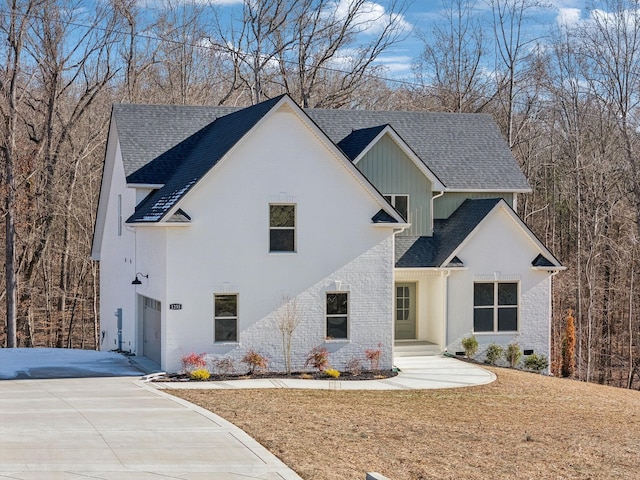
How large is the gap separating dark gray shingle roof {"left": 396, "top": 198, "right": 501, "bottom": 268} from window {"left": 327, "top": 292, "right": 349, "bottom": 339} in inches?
161

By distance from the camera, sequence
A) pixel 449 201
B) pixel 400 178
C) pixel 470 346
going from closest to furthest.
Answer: pixel 470 346
pixel 400 178
pixel 449 201

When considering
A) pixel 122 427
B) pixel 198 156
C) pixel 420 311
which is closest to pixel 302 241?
pixel 198 156

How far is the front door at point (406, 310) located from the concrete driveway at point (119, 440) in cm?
1135

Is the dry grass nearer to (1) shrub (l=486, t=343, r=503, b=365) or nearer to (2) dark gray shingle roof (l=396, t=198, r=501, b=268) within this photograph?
(1) shrub (l=486, t=343, r=503, b=365)

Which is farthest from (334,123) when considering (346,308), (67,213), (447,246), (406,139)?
(67,213)

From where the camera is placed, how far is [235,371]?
25359mm

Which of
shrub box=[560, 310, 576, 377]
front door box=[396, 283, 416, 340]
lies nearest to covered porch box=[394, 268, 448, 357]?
front door box=[396, 283, 416, 340]

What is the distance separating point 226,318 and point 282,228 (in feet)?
9.52

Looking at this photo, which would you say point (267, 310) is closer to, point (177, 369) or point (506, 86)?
point (177, 369)

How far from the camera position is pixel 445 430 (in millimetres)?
17719

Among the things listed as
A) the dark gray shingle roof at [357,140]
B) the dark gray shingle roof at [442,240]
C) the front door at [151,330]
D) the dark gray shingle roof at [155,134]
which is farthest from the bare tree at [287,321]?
the dark gray shingle roof at [357,140]

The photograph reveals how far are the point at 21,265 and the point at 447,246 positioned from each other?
75.1ft

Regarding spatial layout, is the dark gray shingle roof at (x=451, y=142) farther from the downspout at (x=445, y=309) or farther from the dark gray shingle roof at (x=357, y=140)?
the downspout at (x=445, y=309)

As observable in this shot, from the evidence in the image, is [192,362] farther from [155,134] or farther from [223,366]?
→ [155,134]
